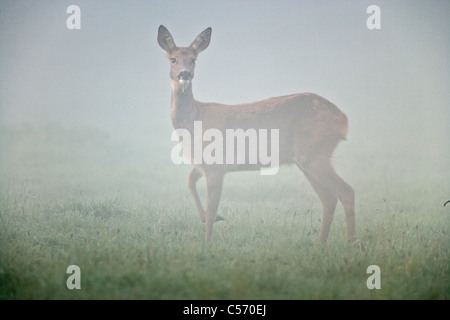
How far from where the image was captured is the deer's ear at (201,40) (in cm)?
572

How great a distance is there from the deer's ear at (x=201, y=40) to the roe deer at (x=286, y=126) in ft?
0.20

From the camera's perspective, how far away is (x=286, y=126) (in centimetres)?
532

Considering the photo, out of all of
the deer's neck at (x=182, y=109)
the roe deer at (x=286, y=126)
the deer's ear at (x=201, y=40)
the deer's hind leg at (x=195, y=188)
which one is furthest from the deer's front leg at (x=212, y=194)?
the deer's ear at (x=201, y=40)

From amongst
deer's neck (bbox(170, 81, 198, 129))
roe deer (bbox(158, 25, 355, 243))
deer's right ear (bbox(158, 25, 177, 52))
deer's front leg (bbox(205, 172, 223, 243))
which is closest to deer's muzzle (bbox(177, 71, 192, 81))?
roe deer (bbox(158, 25, 355, 243))

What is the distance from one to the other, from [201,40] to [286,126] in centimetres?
167

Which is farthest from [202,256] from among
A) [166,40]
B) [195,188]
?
[166,40]

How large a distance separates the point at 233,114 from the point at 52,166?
7.07m

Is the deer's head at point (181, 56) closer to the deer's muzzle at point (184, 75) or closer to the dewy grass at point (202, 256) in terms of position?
the deer's muzzle at point (184, 75)

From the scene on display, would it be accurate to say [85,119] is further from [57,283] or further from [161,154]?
[57,283]

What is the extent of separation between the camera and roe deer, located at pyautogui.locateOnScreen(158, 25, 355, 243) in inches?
202

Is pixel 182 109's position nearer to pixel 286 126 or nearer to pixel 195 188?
pixel 195 188

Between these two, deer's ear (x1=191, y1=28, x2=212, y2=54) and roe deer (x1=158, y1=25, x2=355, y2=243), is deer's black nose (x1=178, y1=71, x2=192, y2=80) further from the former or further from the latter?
deer's ear (x1=191, y1=28, x2=212, y2=54)

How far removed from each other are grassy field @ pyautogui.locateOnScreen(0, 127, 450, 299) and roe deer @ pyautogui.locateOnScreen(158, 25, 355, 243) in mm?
472
